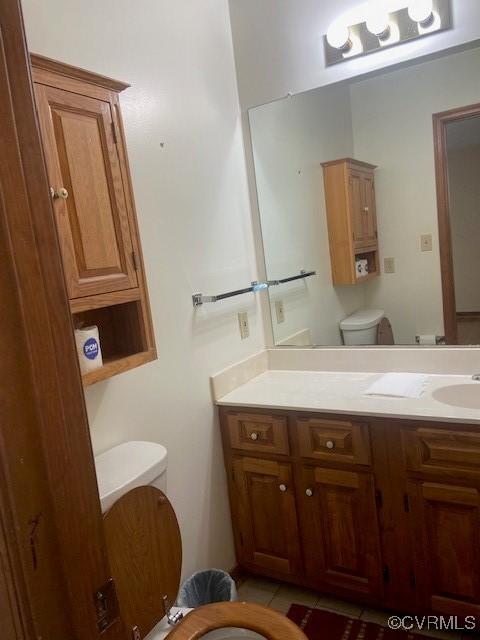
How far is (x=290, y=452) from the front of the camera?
1.87 meters

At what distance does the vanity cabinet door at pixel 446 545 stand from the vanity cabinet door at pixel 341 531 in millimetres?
150

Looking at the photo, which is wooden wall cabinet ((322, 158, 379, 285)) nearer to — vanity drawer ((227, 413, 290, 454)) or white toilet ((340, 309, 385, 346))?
white toilet ((340, 309, 385, 346))

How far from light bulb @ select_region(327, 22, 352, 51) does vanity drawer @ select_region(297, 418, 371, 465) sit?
155 cm

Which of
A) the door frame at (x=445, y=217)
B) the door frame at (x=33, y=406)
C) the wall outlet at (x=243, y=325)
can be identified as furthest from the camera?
the wall outlet at (x=243, y=325)

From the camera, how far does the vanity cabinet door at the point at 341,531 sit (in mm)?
1750

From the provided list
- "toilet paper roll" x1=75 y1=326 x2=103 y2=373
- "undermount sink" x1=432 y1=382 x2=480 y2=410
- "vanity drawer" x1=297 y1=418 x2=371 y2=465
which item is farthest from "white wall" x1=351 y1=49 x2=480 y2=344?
"toilet paper roll" x1=75 y1=326 x2=103 y2=373

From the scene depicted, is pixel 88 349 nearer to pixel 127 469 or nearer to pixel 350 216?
pixel 127 469

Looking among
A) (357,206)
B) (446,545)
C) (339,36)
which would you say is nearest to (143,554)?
(446,545)

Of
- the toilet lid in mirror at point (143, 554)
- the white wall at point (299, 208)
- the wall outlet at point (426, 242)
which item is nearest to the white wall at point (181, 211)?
the white wall at point (299, 208)

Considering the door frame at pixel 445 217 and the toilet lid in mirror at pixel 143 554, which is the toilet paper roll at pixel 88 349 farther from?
the door frame at pixel 445 217

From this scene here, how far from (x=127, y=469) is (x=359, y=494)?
89 cm

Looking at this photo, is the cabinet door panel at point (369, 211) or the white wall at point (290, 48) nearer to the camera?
the white wall at point (290, 48)

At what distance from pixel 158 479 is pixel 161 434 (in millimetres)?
328

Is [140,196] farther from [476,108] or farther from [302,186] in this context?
[476,108]
